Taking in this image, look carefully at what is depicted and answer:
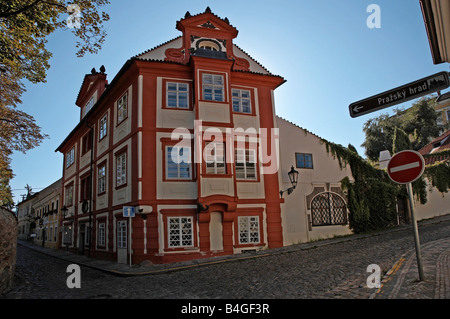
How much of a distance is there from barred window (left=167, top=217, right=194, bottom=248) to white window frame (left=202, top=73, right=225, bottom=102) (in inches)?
232

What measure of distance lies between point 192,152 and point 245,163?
8.98 feet

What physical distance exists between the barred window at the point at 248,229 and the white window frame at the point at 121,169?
20.2 ft

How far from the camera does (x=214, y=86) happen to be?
17.0 metres

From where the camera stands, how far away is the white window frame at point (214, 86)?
1684 cm

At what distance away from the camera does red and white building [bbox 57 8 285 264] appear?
50.9ft

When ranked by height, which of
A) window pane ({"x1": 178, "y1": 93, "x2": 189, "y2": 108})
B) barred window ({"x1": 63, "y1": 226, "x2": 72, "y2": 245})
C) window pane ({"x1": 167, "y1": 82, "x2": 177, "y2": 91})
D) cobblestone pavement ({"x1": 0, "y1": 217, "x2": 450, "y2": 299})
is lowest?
cobblestone pavement ({"x1": 0, "y1": 217, "x2": 450, "y2": 299})

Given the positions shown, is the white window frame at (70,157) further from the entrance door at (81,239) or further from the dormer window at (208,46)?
the dormer window at (208,46)

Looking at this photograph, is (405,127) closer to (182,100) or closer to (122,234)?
(182,100)

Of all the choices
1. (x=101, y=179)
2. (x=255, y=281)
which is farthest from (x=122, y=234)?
(x=255, y=281)

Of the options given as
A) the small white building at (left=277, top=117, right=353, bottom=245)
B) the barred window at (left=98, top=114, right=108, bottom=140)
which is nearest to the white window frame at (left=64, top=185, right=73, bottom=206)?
the barred window at (left=98, top=114, right=108, bottom=140)

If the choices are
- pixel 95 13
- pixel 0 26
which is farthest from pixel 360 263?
pixel 0 26

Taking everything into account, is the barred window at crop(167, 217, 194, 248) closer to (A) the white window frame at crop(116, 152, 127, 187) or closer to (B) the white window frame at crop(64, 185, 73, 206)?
(A) the white window frame at crop(116, 152, 127, 187)

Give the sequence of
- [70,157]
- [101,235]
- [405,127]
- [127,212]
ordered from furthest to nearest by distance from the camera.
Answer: [405,127], [70,157], [101,235], [127,212]

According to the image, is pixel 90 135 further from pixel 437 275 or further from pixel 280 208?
pixel 437 275
